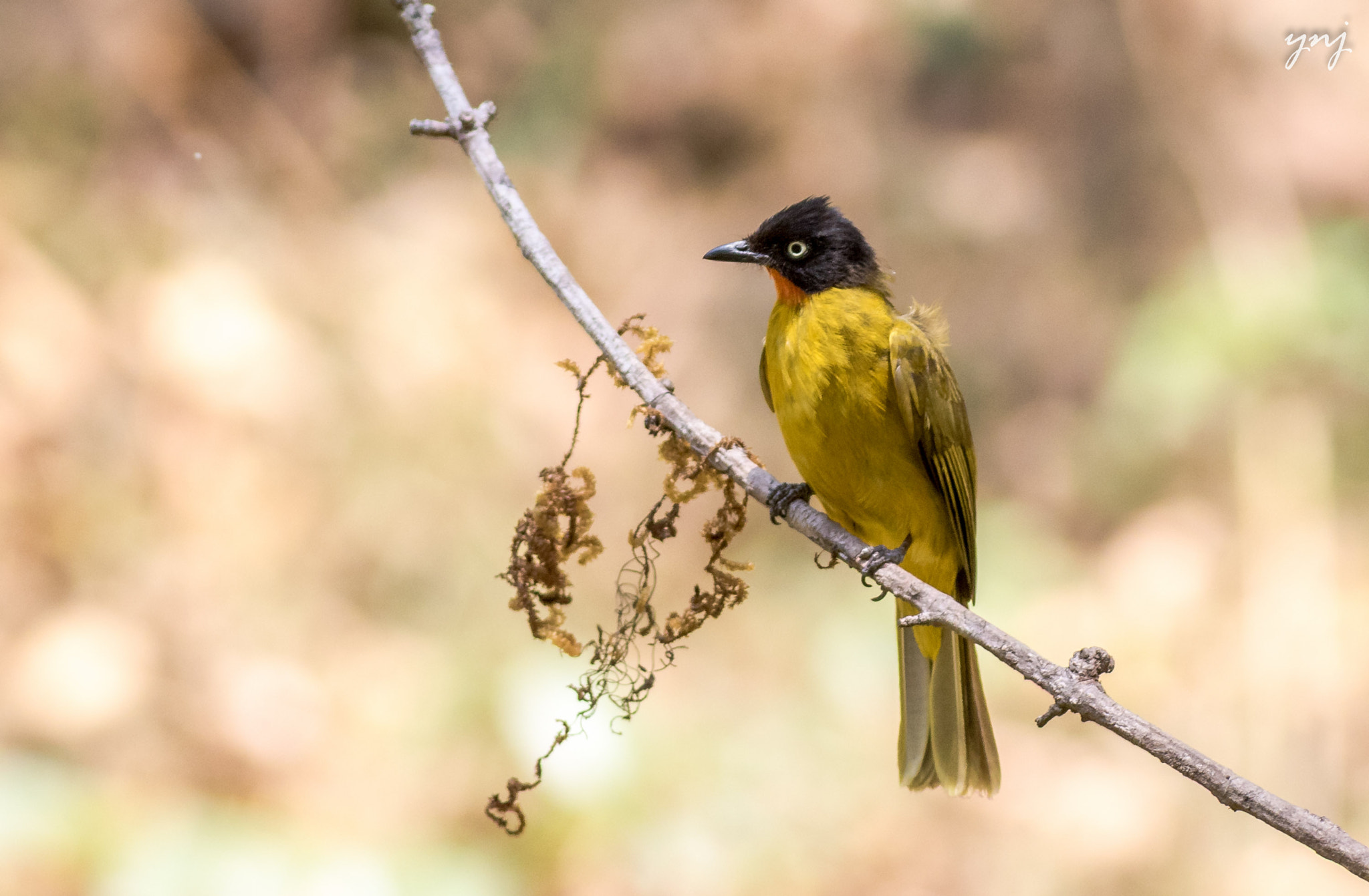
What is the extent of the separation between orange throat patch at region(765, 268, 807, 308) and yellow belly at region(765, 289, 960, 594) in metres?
0.01

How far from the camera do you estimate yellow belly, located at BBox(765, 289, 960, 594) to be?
2.93m

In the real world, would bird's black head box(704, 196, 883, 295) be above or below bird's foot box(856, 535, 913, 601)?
above

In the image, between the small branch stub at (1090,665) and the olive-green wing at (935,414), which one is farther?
the olive-green wing at (935,414)

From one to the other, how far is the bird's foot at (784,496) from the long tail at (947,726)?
0.53m

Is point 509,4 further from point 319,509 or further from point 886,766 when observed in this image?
point 886,766

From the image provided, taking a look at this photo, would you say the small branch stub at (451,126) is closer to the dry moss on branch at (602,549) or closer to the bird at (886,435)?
the dry moss on branch at (602,549)

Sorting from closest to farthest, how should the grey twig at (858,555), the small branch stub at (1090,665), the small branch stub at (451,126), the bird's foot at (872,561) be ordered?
the grey twig at (858,555) < the small branch stub at (1090,665) < the bird's foot at (872,561) < the small branch stub at (451,126)

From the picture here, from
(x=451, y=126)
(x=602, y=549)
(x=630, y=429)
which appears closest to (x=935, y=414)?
(x=602, y=549)

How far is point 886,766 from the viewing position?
17.2 ft

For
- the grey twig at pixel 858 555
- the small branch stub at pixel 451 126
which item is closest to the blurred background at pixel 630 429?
the grey twig at pixel 858 555

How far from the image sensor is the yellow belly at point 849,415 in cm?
293
